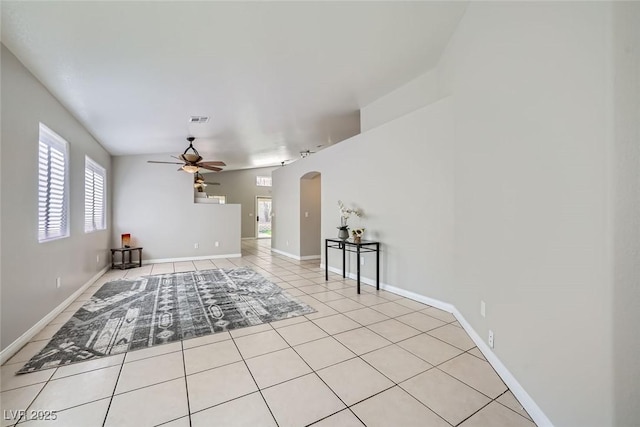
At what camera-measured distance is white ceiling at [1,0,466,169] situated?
216 cm

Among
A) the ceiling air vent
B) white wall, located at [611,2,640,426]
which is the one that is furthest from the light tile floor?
the ceiling air vent

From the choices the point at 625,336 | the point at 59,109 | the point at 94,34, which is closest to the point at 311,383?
the point at 625,336

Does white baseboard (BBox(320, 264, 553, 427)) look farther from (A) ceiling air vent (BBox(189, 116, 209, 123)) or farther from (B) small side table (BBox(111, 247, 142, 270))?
(B) small side table (BBox(111, 247, 142, 270))

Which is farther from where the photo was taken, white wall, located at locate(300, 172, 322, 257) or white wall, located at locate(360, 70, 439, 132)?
white wall, located at locate(300, 172, 322, 257)

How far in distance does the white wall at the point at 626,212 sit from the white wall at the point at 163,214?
747cm

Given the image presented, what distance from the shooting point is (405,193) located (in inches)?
147

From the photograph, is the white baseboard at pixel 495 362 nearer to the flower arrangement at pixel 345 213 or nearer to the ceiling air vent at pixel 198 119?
the flower arrangement at pixel 345 213

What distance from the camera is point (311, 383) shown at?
183 centimetres

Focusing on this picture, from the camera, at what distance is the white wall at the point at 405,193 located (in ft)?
10.5

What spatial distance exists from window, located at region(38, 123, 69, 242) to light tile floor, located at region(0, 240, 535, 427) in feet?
3.91

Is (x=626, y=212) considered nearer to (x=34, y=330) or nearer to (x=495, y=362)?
(x=495, y=362)

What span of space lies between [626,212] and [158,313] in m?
4.03

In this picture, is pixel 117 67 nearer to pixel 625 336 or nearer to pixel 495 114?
pixel 495 114

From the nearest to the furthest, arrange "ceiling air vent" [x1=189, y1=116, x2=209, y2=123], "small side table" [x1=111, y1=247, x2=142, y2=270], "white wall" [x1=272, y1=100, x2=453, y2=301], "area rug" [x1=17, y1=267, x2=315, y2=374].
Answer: "area rug" [x1=17, y1=267, x2=315, y2=374] → "white wall" [x1=272, y1=100, x2=453, y2=301] → "ceiling air vent" [x1=189, y1=116, x2=209, y2=123] → "small side table" [x1=111, y1=247, x2=142, y2=270]
